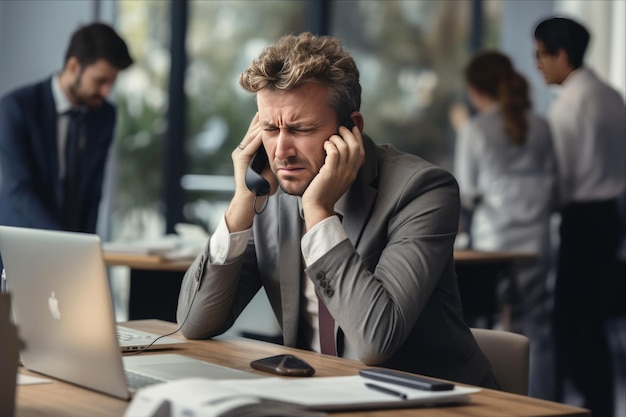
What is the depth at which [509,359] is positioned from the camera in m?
2.20

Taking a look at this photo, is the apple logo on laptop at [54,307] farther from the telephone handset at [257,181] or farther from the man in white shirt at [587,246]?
the man in white shirt at [587,246]

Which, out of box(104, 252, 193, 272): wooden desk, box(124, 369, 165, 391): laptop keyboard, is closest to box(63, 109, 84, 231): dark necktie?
box(104, 252, 193, 272): wooden desk

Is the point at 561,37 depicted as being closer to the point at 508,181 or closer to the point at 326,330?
the point at 326,330

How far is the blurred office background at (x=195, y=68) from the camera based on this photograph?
580 cm

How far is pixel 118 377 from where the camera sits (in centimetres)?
160

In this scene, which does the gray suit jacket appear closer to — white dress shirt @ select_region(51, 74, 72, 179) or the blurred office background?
white dress shirt @ select_region(51, 74, 72, 179)

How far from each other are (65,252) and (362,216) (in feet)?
2.70

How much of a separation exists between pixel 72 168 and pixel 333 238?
2741mm

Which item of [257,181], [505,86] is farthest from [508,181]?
[257,181]

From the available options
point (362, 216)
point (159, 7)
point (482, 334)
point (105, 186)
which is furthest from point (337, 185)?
point (159, 7)

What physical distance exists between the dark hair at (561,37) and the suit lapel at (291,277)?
0.73 meters

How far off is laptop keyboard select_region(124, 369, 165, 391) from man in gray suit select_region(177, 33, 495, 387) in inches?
17.7

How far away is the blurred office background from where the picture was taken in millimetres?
5797

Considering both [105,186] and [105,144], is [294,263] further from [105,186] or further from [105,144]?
[105,186]
